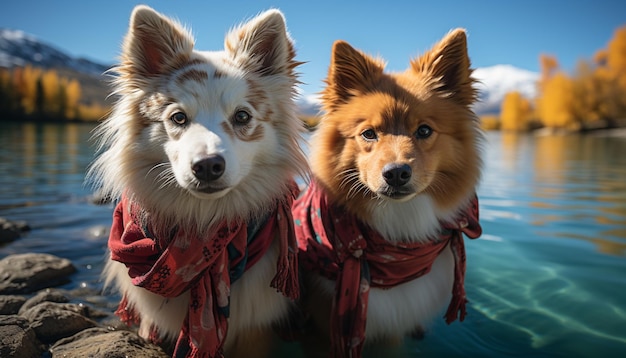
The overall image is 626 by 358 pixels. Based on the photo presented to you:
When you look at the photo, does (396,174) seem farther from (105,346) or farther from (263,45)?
(105,346)

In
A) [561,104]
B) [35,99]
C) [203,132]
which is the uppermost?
[35,99]

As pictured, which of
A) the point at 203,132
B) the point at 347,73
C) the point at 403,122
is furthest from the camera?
the point at 347,73

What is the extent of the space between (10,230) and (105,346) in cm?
411

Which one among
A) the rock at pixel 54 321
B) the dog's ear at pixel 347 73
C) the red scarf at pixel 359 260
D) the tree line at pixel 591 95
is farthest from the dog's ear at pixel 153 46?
the tree line at pixel 591 95

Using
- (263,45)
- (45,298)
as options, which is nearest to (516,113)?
(263,45)

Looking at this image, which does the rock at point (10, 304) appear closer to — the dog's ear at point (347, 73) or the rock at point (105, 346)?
the rock at point (105, 346)

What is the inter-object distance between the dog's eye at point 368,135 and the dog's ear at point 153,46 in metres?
Answer: 1.36

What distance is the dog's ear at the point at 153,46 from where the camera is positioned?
2721 millimetres

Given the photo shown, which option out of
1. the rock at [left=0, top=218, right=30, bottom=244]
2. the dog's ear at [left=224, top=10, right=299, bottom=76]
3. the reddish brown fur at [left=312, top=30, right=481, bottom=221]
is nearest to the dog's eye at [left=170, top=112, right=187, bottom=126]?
the dog's ear at [left=224, top=10, right=299, bottom=76]

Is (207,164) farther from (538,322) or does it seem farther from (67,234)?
(67,234)

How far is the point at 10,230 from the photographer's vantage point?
5844 mm

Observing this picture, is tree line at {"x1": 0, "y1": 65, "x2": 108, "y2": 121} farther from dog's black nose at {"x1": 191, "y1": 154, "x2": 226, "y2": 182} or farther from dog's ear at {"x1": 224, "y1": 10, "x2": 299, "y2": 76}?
dog's black nose at {"x1": 191, "y1": 154, "x2": 226, "y2": 182}

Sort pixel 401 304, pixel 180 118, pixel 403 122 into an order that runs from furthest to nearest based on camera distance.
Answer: pixel 401 304, pixel 403 122, pixel 180 118

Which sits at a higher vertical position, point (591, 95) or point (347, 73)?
point (591, 95)
